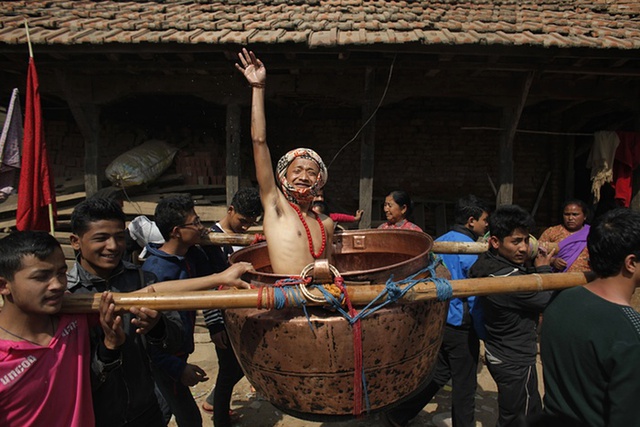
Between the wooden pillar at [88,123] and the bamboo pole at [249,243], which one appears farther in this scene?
the wooden pillar at [88,123]

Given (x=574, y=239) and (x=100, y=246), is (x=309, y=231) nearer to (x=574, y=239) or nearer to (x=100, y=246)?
(x=100, y=246)

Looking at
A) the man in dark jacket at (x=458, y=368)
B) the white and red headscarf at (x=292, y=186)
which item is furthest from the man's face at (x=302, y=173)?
the man in dark jacket at (x=458, y=368)

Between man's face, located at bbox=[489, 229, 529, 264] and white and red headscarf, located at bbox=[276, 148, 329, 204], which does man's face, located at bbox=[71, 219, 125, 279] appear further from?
man's face, located at bbox=[489, 229, 529, 264]

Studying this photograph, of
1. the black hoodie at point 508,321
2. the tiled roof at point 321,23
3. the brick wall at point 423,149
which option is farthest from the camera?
the brick wall at point 423,149

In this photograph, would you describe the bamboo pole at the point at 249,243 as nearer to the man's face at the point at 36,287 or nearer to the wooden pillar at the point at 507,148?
the man's face at the point at 36,287

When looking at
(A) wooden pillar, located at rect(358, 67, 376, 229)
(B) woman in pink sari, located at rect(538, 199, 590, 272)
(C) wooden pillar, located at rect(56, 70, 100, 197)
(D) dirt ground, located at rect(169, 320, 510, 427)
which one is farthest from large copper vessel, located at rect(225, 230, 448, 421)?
(C) wooden pillar, located at rect(56, 70, 100, 197)

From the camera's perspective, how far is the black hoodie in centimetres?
258

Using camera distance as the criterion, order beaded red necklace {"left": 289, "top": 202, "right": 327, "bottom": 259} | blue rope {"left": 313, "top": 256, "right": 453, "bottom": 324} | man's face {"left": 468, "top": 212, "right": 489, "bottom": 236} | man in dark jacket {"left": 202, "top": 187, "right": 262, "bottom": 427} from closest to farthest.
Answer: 1. blue rope {"left": 313, "top": 256, "right": 453, "bottom": 324}
2. beaded red necklace {"left": 289, "top": 202, "right": 327, "bottom": 259}
3. man in dark jacket {"left": 202, "top": 187, "right": 262, "bottom": 427}
4. man's face {"left": 468, "top": 212, "right": 489, "bottom": 236}

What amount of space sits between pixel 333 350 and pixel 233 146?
4.87 metres

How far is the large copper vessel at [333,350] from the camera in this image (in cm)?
144

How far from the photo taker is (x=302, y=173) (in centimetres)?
212

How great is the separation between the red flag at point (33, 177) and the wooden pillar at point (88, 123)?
276cm

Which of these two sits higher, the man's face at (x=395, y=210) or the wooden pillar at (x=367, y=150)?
the wooden pillar at (x=367, y=150)

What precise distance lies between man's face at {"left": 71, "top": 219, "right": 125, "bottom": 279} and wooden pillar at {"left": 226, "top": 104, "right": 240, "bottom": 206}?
3966 mm
